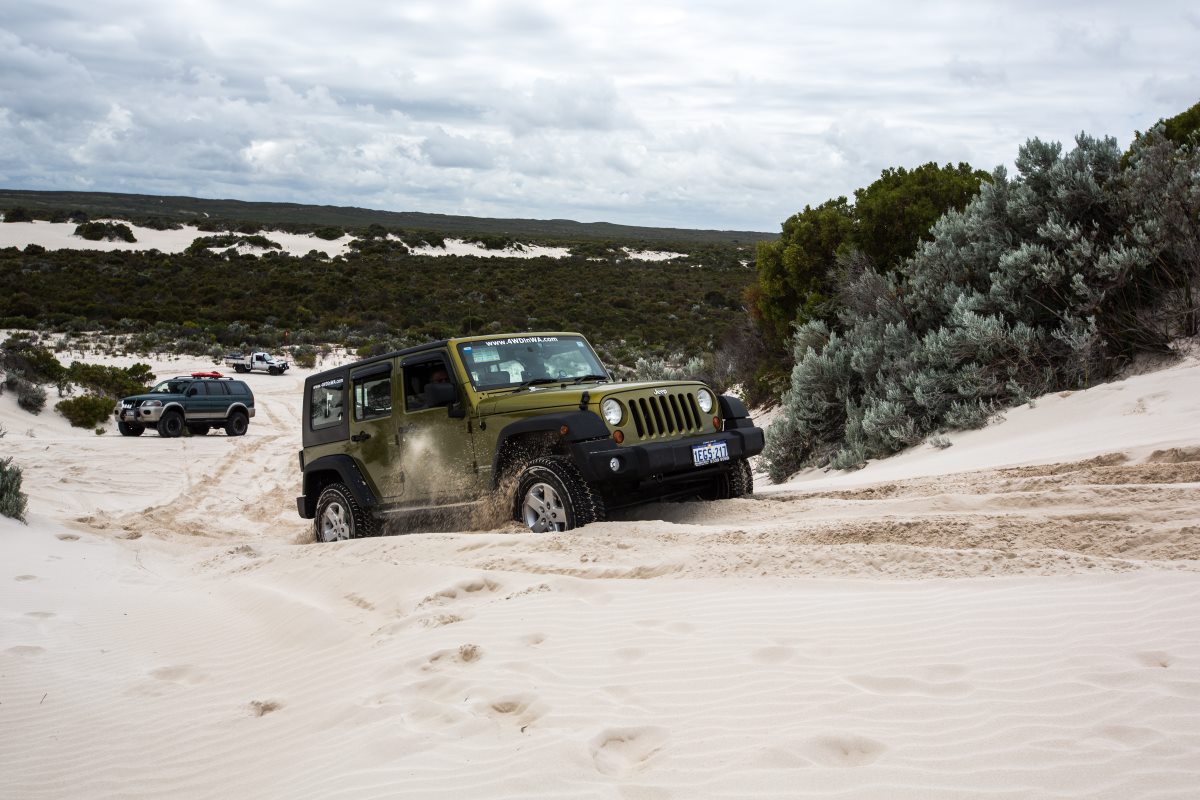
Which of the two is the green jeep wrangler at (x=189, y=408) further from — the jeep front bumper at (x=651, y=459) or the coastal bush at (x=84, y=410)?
the jeep front bumper at (x=651, y=459)

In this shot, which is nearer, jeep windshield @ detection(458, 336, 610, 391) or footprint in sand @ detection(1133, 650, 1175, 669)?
footprint in sand @ detection(1133, 650, 1175, 669)

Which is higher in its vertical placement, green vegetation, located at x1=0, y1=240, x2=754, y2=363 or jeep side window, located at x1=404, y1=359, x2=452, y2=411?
green vegetation, located at x1=0, y1=240, x2=754, y2=363

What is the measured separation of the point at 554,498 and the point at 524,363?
4.77 feet

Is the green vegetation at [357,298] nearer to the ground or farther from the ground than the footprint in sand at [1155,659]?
farther from the ground

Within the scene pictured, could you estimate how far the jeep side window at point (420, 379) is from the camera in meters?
8.13

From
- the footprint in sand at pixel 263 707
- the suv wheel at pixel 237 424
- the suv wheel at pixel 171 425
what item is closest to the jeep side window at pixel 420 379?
the footprint in sand at pixel 263 707

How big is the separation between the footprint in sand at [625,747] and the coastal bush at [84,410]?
22.3 m

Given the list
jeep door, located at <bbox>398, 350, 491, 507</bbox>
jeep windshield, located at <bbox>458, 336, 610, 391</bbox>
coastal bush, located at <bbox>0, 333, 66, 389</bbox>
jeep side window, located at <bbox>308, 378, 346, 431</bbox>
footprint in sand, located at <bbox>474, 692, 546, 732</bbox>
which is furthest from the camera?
coastal bush, located at <bbox>0, 333, 66, 389</bbox>

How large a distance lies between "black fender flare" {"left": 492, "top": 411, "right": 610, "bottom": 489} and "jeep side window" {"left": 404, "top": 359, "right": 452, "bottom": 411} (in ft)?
3.19

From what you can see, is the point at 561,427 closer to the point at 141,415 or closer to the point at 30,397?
the point at 141,415

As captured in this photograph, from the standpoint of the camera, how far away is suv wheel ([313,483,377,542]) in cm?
888

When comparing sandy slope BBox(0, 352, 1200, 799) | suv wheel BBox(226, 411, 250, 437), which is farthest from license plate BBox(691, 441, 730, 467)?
suv wheel BBox(226, 411, 250, 437)

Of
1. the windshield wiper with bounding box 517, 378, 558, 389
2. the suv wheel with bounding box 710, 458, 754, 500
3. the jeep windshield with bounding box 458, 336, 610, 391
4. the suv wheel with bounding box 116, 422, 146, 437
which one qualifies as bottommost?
the suv wheel with bounding box 710, 458, 754, 500

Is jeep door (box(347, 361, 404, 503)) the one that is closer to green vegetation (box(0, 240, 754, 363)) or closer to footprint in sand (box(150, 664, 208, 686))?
footprint in sand (box(150, 664, 208, 686))
